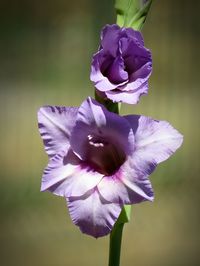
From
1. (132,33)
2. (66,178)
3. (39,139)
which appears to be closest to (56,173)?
(66,178)

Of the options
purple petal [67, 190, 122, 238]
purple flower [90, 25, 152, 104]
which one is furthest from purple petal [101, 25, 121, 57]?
purple petal [67, 190, 122, 238]

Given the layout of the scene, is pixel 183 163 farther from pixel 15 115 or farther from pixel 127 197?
pixel 127 197

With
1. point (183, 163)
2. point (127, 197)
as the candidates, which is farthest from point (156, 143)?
point (183, 163)

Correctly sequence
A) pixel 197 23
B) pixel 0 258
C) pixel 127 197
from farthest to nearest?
pixel 197 23 → pixel 0 258 → pixel 127 197

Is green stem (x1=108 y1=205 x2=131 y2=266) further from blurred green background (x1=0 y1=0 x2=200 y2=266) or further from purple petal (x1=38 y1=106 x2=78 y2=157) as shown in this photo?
blurred green background (x1=0 y1=0 x2=200 y2=266)

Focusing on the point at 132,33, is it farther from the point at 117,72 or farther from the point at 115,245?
the point at 115,245

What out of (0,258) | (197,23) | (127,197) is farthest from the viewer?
(197,23)
